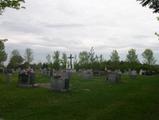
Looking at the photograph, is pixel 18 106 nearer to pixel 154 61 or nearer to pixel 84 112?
pixel 84 112

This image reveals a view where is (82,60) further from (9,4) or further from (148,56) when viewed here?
(9,4)

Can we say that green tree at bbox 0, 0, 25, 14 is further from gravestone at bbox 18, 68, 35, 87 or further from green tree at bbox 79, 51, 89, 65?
green tree at bbox 79, 51, 89, 65

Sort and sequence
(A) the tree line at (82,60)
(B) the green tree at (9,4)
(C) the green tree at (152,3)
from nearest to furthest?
(C) the green tree at (152,3) < (B) the green tree at (9,4) < (A) the tree line at (82,60)

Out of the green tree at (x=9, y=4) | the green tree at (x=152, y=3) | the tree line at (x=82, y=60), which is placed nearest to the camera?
the green tree at (x=152, y=3)

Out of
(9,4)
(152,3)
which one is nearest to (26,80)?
(9,4)

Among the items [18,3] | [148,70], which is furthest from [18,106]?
[148,70]

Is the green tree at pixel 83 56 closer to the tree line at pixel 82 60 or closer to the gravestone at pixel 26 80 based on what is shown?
the tree line at pixel 82 60

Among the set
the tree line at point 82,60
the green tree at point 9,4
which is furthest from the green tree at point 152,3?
the tree line at point 82,60

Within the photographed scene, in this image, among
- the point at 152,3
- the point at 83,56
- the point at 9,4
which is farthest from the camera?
the point at 83,56

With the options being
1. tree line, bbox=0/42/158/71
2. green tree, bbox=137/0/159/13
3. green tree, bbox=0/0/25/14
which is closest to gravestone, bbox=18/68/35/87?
green tree, bbox=0/0/25/14

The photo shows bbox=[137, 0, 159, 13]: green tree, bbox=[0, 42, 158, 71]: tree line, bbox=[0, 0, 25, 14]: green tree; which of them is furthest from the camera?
bbox=[0, 42, 158, 71]: tree line

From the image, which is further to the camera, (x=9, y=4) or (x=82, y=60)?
(x=82, y=60)

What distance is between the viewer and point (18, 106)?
17750mm

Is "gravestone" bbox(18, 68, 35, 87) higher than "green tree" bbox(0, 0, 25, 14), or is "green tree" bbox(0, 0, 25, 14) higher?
"green tree" bbox(0, 0, 25, 14)
